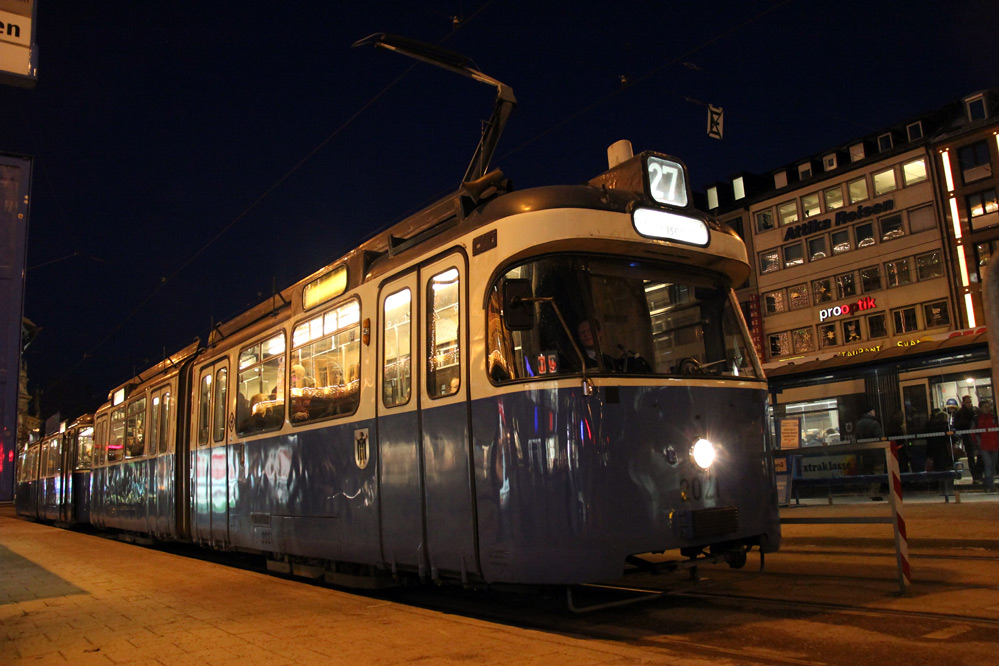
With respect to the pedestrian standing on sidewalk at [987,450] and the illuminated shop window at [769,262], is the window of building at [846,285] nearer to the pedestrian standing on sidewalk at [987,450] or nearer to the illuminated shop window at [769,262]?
the illuminated shop window at [769,262]

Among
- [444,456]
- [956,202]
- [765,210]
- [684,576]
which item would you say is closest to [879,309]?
[956,202]

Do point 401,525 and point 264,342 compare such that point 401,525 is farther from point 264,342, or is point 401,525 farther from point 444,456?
point 264,342

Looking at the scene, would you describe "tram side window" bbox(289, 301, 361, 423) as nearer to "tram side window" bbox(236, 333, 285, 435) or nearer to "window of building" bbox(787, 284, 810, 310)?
"tram side window" bbox(236, 333, 285, 435)

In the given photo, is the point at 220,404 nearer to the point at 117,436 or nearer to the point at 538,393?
the point at 538,393

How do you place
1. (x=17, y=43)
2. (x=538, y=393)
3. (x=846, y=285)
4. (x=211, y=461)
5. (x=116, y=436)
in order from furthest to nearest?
(x=846, y=285) → (x=116, y=436) → (x=211, y=461) → (x=17, y=43) → (x=538, y=393)

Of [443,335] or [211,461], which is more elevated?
[443,335]

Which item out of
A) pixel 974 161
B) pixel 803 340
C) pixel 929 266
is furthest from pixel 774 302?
pixel 974 161

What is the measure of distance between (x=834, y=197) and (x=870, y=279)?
16.9 ft

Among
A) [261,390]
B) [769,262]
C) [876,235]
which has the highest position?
[769,262]

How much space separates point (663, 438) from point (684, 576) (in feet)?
9.49

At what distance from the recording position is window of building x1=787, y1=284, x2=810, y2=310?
44375mm

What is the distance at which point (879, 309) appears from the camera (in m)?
40.7

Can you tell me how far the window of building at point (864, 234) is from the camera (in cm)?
4153

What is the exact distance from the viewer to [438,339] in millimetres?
6801
